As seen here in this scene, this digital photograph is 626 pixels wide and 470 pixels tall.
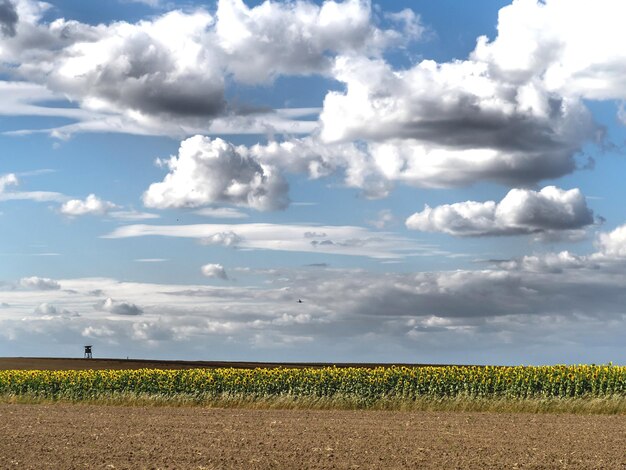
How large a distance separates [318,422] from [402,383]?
888 centimetres

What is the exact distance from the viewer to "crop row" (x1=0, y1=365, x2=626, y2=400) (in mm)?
36969

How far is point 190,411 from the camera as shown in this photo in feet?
114

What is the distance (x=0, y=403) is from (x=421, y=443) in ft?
83.4

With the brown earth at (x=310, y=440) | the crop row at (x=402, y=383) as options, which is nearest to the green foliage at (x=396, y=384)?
the crop row at (x=402, y=383)

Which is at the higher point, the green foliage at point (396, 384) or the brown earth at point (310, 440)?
the green foliage at point (396, 384)

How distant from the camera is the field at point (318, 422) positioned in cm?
2158

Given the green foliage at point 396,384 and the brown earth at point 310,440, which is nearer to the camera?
the brown earth at point 310,440

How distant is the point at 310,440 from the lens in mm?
24188

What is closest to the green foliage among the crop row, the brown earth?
the crop row

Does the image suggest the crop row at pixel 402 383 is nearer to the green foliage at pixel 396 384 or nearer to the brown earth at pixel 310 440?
the green foliage at pixel 396 384

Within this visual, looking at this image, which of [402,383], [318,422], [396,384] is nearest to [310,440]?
[318,422]

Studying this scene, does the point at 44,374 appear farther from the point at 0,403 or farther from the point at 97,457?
the point at 97,457

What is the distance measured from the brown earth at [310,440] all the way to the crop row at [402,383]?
3474mm

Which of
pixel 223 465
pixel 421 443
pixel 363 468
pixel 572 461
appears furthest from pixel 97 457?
pixel 572 461
